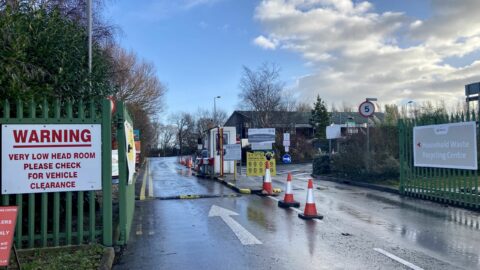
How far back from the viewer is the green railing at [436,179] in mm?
12258

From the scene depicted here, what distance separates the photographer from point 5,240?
16.6ft

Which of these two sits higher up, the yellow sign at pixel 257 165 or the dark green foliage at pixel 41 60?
the dark green foliage at pixel 41 60

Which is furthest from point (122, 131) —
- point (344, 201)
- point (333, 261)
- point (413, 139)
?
point (413, 139)

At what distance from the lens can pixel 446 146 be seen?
12922 mm

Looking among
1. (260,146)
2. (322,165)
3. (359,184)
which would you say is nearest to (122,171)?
(260,146)

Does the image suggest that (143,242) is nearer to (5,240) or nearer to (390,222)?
(5,240)

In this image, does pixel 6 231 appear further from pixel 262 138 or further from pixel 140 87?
pixel 140 87

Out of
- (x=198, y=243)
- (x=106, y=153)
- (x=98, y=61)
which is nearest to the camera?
(x=106, y=153)

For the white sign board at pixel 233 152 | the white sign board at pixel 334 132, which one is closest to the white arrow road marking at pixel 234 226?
the white sign board at pixel 233 152

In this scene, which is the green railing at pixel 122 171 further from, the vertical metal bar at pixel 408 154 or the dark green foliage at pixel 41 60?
the vertical metal bar at pixel 408 154

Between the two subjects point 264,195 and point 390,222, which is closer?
point 390,222

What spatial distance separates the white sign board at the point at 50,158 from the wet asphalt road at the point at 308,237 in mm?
1454

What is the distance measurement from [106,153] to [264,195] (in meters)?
8.41

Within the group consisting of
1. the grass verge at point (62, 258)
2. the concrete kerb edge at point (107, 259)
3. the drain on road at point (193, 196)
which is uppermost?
the grass verge at point (62, 258)
